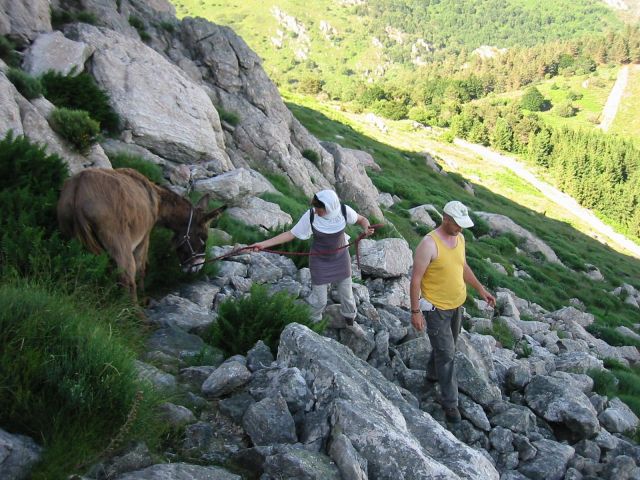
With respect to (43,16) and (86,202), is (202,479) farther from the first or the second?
(43,16)

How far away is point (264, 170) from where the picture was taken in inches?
728

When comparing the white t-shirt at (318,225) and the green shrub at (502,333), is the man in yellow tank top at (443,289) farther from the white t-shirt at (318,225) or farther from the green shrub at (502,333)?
the green shrub at (502,333)

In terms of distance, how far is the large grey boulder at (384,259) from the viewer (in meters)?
11.4

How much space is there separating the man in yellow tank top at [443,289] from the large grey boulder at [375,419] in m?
1.50

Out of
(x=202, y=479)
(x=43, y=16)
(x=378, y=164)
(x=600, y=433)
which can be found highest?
(x=43, y=16)

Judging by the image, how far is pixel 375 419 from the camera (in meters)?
4.52

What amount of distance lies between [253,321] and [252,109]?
15738 mm

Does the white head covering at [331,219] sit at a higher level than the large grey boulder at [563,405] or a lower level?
higher

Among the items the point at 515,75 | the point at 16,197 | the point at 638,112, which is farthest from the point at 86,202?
the point at 515,75

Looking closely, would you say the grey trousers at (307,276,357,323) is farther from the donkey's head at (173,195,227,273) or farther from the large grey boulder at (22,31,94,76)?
the large grey boulder at (22,31,94,76)

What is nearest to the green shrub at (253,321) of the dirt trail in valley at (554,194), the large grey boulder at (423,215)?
the large grey boulder at (423,215)

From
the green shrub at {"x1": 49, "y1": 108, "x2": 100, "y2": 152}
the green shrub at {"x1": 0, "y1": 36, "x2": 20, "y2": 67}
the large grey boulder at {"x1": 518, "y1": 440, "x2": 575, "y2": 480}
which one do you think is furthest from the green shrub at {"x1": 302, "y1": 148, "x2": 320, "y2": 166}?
the large grey boulder at {"x1": 518, "y1": 440, "x2": 575, "y2": 480}

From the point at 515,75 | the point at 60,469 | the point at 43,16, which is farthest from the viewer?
the point at 515,75

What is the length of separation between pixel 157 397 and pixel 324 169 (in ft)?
63.1
